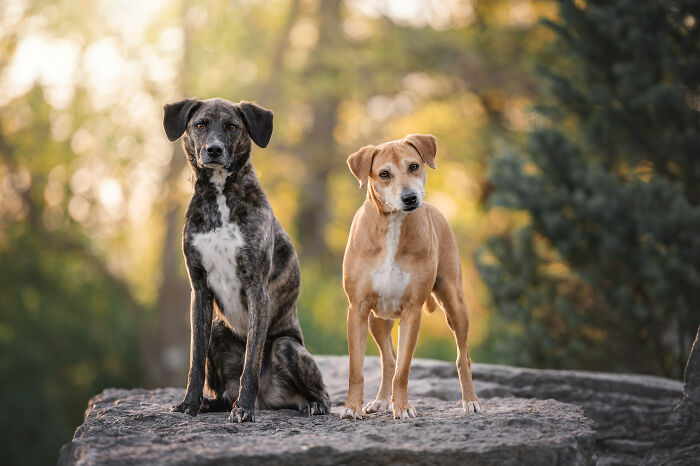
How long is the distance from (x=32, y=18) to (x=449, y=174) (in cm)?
1400

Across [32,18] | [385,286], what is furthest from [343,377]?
[32,18]

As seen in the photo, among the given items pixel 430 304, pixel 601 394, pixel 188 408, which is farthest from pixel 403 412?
pixel 601 394

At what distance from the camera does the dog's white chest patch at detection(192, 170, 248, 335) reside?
4824 millimetres

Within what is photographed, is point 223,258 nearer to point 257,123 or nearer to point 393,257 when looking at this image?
point 257,123

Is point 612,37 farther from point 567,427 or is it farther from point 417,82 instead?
point 417,82

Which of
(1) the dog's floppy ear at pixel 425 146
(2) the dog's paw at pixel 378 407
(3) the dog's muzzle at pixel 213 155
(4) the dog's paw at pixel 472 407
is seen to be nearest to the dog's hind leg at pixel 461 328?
(4) the dog's paw at pixel 472 407

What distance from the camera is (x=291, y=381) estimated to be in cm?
519

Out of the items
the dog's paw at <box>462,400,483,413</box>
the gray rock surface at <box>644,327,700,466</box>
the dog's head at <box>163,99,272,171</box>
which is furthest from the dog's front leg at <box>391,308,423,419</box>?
the gray rock surface at <box>644,327,700,466</box>

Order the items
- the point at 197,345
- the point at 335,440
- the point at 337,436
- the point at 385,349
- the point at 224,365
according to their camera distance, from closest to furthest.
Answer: the point at 335,440 < the point at 337,436 < the point at 197,345 < the point at 224,365 < the point at 385,349

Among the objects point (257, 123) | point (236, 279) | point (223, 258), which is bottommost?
point (236, 279)

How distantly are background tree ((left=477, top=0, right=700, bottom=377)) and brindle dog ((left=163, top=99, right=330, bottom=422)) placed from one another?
5.67 metres

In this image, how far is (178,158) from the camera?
14336 mm

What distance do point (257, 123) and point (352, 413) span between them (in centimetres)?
222

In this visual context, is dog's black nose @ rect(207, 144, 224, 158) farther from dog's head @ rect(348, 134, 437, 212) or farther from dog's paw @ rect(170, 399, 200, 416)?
dog's paw @ rect(170, 399, 200, 416)
